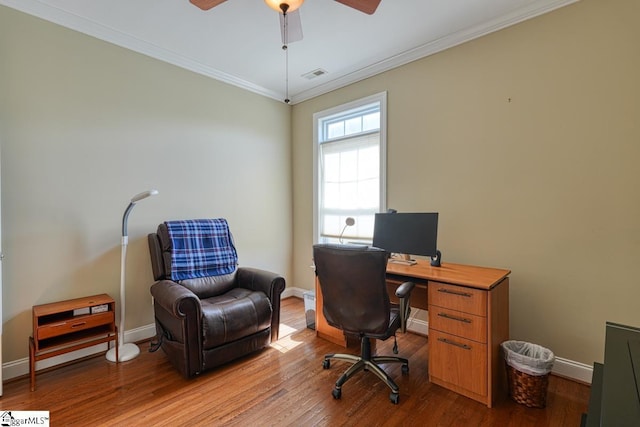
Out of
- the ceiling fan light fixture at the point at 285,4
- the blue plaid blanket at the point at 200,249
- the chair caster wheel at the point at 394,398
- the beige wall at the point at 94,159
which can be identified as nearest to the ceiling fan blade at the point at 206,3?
the ceiling fan light fixture at the point at 285,4

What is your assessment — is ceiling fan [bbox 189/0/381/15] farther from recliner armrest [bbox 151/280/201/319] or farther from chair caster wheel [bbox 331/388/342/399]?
chair caster wheel [bbox 331/388/342/399]

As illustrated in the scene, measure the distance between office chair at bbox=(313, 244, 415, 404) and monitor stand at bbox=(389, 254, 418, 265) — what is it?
569 millimetres

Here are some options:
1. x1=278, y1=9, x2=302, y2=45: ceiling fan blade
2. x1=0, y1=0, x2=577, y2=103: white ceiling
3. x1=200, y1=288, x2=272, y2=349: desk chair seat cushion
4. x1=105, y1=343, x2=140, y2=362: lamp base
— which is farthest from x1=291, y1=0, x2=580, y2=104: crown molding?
x1=105, y1=343, x2=140, y2=362: lamp base

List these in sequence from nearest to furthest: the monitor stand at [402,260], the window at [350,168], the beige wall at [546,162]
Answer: the beige wall at [546,162], the monitor stand at [402,260], the window at [350,168]

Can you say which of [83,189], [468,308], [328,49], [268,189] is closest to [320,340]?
[468,308]

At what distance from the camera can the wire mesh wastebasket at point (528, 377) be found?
5.90 feet

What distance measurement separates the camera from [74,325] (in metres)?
2.16

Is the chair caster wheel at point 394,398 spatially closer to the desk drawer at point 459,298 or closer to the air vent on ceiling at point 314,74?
the desk drawer at point 459,298

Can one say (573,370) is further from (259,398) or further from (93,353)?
(93,353)

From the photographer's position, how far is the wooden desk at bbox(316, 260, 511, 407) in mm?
1879

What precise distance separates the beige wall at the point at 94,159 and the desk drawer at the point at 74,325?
384mm

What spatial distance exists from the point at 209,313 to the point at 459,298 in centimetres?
179

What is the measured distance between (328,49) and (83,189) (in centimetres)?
254

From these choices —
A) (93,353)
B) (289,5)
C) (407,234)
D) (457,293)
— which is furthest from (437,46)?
(93,353)
